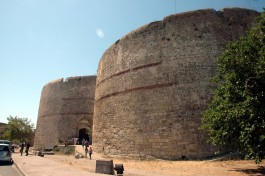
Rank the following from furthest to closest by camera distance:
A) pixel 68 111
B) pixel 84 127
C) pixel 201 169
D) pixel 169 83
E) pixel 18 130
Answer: pixel 18 130, pixel 68 111, pixel 84 127, pixel 169 83, pixel 201 169

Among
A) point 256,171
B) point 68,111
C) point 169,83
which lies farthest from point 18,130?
point 256,171

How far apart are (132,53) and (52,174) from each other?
8.53 meters

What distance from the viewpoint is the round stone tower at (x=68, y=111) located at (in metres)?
24.0

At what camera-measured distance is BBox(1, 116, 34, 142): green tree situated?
113ft

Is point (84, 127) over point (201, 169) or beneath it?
over

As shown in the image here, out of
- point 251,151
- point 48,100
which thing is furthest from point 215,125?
point 48,100

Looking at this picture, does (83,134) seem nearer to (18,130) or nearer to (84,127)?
(84,127)

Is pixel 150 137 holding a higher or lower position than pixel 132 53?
lower

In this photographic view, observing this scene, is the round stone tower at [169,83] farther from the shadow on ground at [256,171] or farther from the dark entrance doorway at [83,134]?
the dark entrance doorway at [83,134]

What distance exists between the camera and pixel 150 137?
12219 mm

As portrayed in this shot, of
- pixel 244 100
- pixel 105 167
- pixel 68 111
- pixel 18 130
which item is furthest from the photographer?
pixel 18 130

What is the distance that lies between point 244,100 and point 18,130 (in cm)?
3382

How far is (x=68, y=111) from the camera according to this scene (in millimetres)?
24547

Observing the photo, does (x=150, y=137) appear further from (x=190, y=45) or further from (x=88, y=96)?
(x=88, y=96)
